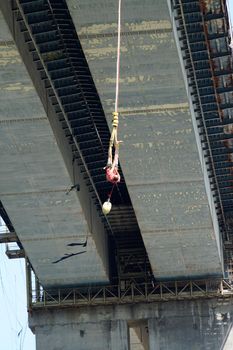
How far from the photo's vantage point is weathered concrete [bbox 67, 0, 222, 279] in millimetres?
71000

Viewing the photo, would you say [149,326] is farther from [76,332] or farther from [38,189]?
[38,189]

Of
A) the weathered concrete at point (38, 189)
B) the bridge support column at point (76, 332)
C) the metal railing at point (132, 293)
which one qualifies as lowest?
the bridge support column at point (76, 332)

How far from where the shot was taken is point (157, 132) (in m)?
78.3

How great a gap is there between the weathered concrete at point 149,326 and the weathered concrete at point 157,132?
7.00ft

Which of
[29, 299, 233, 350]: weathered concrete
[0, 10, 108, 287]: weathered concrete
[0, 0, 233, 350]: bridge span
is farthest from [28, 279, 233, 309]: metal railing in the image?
[0, 10, 108, 287]: weathered concrete

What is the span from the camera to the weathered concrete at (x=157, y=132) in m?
71.0

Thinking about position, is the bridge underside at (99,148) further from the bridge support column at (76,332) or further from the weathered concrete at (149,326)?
the bridge support column at (76,332)

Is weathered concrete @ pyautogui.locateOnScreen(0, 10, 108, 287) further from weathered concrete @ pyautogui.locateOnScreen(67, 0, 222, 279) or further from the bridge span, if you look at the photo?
weathered concrete @ pyautogui.locateOnScreen(67, 0, 222, 279)

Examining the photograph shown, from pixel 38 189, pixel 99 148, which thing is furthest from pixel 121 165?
pixel 38 189

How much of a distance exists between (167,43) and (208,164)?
1715cm

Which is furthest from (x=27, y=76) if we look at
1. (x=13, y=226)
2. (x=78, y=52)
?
(x=13, y=226)

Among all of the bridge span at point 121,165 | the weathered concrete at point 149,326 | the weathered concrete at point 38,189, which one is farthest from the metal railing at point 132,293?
the weathered concrete at point 38,189

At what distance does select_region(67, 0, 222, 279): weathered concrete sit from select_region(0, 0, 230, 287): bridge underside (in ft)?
0.18

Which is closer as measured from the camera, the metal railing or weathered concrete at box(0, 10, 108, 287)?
weathered concrete at box(0, 10, 108, 287)
